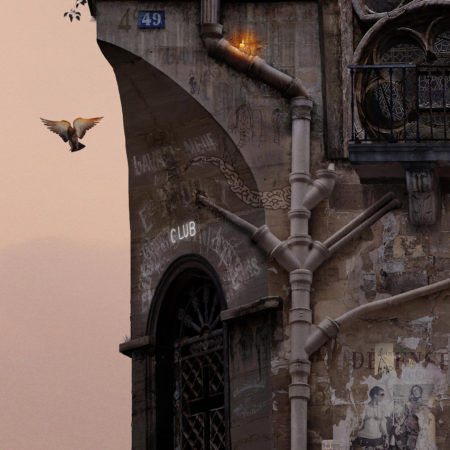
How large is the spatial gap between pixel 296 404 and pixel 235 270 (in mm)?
2406

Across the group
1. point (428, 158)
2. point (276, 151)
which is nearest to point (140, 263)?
point (276, 151)

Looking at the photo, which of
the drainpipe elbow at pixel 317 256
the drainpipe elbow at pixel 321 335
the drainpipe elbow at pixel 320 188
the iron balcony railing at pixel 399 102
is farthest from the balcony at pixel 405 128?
the drainpipe elbow at pixel 321 335

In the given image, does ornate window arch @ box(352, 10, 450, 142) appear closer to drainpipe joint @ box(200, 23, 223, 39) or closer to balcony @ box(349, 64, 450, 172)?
balcony @ box(349, 64, 450, 172)

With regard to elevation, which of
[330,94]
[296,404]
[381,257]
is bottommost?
[296,404]

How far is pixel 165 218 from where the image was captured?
31250 millimetres

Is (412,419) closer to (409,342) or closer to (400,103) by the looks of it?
(409,342)

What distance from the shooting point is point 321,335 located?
28641 millimetres

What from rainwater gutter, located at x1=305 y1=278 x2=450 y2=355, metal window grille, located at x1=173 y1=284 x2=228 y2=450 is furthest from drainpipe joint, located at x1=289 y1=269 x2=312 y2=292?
metal window grille, located at x1=173 y1=284 x2=228 y2=450

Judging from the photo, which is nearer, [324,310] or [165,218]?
[324,310]

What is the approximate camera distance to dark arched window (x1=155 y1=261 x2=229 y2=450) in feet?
99.5

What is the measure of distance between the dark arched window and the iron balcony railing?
3152 mm

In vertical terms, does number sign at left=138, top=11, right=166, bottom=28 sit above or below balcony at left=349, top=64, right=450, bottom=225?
above

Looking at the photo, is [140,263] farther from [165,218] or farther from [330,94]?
[330,94]

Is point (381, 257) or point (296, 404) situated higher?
point (381, 257)
